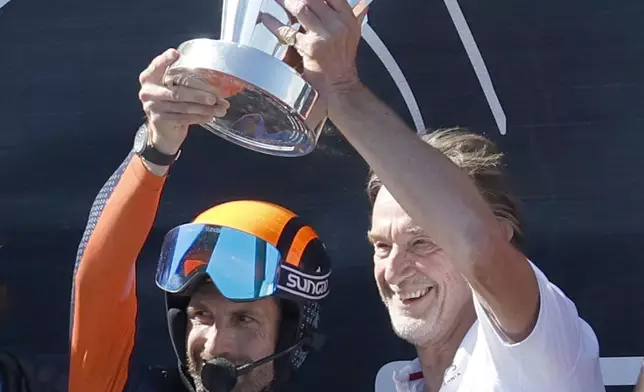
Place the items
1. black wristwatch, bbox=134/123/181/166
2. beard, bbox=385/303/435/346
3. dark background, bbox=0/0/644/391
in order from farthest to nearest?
dark background, bbox=0/0/644/391 < black wristwatch, bbox=134/123/181/166 < beard, bbox=385/303/435/346

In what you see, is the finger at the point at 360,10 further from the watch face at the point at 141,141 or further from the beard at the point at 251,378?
the beard at the point at 251,378

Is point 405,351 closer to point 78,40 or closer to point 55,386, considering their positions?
point 55,386

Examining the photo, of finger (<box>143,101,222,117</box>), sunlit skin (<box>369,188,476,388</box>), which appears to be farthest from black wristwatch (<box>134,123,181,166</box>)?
sunlit skin (<box>369,188,476,388</box>)

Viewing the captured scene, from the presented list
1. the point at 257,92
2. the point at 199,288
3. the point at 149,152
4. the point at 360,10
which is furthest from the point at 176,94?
the point at 199,288

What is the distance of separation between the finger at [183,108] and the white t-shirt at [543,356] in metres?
0.41

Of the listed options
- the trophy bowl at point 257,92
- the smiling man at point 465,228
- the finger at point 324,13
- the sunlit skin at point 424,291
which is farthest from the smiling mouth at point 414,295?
the finger at point 324,13

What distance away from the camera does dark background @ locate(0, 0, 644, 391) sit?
1915 mm

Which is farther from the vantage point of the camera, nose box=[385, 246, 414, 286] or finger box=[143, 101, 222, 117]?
nose box=[385, 246, 414, 286]

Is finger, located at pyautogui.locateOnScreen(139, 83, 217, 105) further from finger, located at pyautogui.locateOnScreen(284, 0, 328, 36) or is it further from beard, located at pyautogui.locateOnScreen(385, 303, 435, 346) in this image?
beard, located at pyautogui.locateOnScreen(385, 303, 435, 346)

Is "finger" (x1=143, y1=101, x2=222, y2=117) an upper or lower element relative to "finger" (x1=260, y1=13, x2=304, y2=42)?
lower

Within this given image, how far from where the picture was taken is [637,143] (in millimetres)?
1896

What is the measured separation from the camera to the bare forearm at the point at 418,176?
1145 millimetres

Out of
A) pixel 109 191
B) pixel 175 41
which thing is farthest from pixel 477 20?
pixel 109 191

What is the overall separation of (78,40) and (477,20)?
2.85ft
